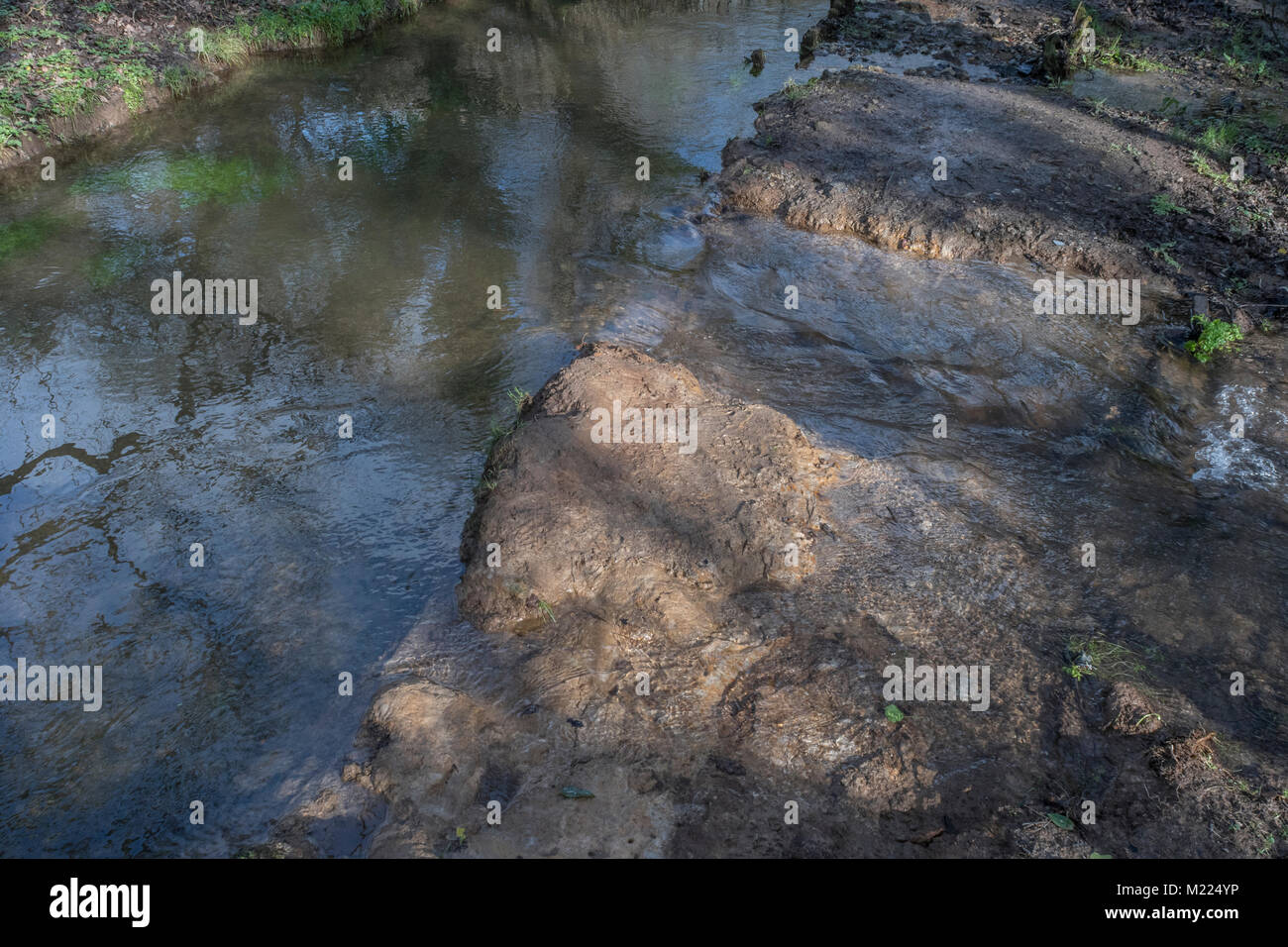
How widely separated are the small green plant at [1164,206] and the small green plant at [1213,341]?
2.31 metres

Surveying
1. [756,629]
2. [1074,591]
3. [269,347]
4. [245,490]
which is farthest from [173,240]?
[1074,591]

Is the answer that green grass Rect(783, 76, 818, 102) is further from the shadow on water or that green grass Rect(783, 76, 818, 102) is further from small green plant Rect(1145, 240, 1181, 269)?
small green plant Rect(1145, 240, 1181, 269)

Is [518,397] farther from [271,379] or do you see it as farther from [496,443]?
[271,379]

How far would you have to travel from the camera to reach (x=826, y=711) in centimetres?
428

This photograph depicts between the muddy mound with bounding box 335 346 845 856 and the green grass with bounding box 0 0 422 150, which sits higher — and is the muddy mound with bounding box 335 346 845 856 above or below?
below

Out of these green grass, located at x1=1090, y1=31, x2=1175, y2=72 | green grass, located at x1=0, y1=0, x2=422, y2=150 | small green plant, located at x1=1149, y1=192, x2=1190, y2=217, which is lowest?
green grass, located at x1=0, y1=0, x2=422, y2=150

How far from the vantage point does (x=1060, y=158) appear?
9875 mm

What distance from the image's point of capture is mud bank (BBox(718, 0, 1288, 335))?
28.0 ft

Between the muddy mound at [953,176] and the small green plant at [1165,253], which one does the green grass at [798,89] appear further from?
the small green plant at [1165,253]

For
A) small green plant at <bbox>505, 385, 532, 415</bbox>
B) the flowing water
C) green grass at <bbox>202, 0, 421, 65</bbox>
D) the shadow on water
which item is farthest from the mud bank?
green grass at <bbox>202, 0, 421, 65</bbox>

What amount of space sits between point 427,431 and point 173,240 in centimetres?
500

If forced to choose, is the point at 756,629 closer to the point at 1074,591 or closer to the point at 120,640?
the point at 1074,591

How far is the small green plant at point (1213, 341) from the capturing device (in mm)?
7180

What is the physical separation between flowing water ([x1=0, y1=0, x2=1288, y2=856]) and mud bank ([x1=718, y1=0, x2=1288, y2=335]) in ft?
2.23
